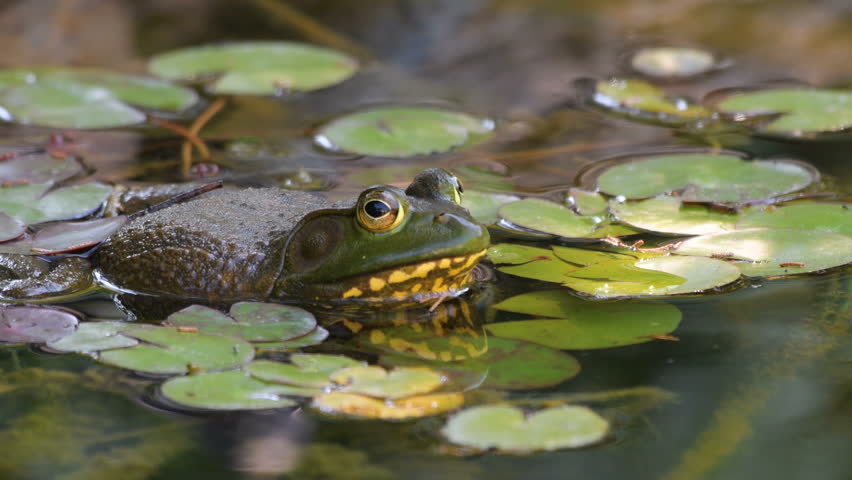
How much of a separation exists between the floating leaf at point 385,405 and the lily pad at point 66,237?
1.62m

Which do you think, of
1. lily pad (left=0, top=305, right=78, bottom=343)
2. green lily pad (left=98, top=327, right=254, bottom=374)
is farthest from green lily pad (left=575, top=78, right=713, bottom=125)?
lily pad (left=0, top=305, right=78, bottom=343)

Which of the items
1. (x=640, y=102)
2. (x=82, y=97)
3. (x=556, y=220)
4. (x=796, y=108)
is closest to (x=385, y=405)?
(x=556, y=220)

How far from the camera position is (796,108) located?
5.75 meters

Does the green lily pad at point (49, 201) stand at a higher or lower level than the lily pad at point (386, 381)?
higher

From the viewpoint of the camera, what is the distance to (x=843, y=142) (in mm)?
5355

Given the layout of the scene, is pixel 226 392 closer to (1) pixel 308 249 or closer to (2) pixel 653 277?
(1) pixel 308 249

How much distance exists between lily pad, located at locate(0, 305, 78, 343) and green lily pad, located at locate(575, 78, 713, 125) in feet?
12.4

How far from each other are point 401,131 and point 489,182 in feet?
2.61

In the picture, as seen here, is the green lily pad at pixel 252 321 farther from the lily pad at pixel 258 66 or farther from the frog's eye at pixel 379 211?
the lily pad at pixel 258 66

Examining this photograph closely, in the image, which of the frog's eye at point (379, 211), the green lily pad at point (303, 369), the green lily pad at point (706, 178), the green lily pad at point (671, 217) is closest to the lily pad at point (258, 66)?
the green lily pad at point (706, 178)

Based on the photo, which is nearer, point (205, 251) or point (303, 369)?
point (303, 369)

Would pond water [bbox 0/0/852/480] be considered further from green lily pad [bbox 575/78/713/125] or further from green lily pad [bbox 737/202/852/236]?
green lily pad [bbox 737/202/852/236]

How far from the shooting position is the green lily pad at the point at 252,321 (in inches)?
128

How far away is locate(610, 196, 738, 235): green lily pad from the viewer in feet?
13.7
